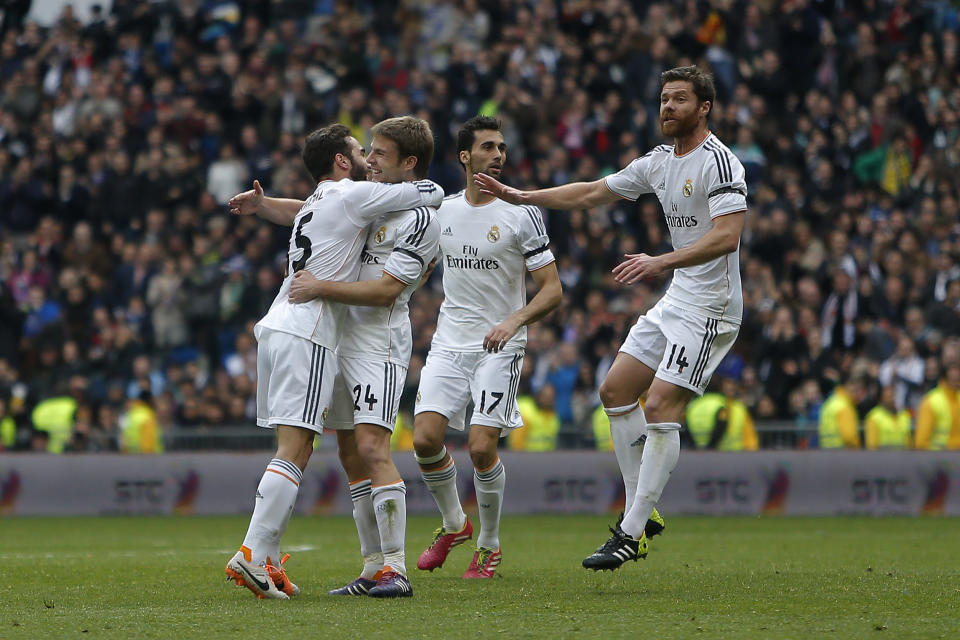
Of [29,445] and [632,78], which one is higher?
[632,78]

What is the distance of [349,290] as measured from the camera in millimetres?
7402

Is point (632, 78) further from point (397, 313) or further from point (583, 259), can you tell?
point (397, 313)

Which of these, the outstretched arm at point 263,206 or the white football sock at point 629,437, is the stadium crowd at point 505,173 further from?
the outstretched arm at point 263,206

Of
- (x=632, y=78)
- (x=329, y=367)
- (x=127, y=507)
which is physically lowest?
(x=127, y=507)

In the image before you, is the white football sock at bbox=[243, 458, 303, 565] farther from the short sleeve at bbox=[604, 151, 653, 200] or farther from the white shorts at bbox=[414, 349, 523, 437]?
the short sleeve at bbox=[604, 151, 653, 200]

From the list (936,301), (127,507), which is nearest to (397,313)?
(127,507)

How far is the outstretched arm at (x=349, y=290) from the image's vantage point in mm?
7367

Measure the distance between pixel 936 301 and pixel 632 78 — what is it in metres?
5.77

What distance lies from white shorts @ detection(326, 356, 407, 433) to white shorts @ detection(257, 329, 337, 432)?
213mm

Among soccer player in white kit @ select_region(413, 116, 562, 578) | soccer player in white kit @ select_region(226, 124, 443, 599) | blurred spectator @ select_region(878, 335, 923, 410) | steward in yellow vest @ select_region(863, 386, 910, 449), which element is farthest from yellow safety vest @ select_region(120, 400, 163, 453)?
soccer player in white kit @ select_region(226, 124, 443, 599)

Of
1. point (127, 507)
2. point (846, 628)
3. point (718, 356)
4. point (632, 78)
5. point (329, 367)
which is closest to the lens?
point (846, 628)

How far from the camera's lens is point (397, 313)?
25.6ft

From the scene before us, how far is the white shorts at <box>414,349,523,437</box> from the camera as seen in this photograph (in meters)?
9.07

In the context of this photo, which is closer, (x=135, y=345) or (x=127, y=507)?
(x=127, y=507)
